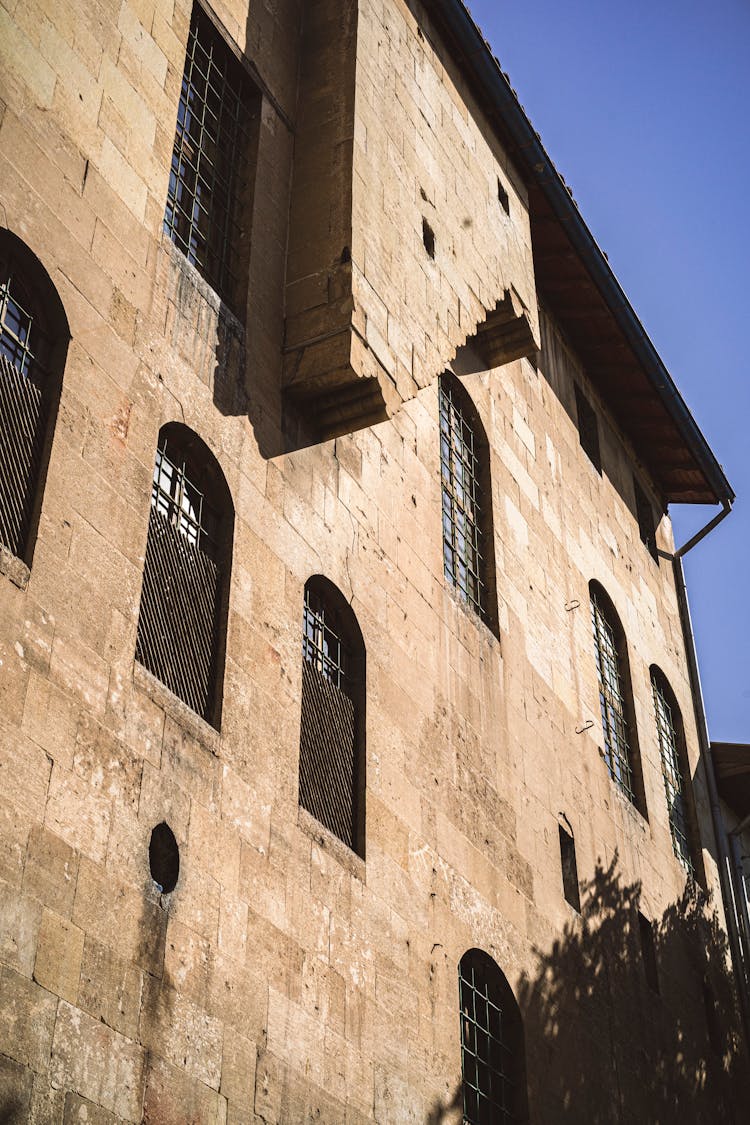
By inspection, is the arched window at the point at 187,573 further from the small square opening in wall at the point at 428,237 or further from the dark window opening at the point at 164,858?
the small square opening in wall at the point at 428,237

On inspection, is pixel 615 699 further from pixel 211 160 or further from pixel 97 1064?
Result: pixel 97 1064

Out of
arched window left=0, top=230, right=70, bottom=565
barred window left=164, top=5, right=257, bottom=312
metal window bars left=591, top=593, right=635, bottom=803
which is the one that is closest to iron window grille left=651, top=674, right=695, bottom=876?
metal window bars left=591, top=593, right=635, bottom=803

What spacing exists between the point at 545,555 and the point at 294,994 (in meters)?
8.53

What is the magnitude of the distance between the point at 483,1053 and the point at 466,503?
19.3ft

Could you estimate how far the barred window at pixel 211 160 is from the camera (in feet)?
40.7

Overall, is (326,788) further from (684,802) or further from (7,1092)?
(684,802)

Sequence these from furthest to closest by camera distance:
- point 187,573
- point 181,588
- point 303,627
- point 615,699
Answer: point 615,699 → point 303,627 → point 187,573 → point 181,588

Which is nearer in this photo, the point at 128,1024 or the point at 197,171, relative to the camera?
the point at 128,1024

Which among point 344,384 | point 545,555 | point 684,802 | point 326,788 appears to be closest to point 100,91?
point 344,384

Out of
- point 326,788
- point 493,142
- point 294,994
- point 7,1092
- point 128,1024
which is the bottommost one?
point 7,1092

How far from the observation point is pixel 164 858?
30.0ft

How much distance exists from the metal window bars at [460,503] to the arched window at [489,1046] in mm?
3781

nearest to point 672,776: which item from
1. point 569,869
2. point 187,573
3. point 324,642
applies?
point 569,869

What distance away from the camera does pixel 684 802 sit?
20297 millimetres
